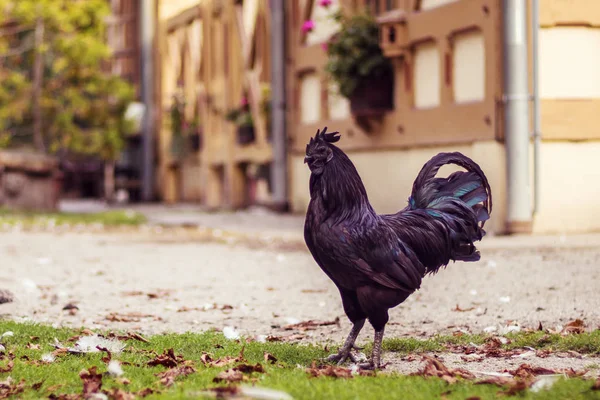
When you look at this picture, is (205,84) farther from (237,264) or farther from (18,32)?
(237,264)

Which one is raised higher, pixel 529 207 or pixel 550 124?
pixel 550 124

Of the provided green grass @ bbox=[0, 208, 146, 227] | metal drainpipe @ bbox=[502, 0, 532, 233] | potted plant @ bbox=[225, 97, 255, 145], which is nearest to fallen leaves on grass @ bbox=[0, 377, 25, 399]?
metal drainpipe @ bbox=[502, 0, 532, 233]

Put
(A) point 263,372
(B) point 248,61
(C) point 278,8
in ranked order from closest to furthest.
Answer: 1. (A) point 263,372
2. (C) point 278,8
3. (B) point 248,61

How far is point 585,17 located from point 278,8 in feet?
33.5

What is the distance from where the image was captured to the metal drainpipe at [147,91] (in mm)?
35188

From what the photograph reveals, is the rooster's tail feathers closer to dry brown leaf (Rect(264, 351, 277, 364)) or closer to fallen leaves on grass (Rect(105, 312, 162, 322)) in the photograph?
dry brown leaf (Rect(264, 351, 277, 364))

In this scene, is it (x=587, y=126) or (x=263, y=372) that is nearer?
(x=263, y=372)

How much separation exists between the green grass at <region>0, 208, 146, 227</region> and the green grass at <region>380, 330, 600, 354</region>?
47.6 feet

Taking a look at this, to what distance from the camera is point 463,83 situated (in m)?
16.1

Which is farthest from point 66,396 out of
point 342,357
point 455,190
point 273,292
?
point 273,292

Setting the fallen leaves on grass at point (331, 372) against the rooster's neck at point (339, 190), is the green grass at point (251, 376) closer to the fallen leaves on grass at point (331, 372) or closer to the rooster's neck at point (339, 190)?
the fallen leaves on grass at point (331, 372)

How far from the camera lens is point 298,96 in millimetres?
23391

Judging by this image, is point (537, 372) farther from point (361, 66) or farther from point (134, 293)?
point (361, 66)

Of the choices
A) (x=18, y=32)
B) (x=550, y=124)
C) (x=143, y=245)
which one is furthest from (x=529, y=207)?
(x=18, y=32)
